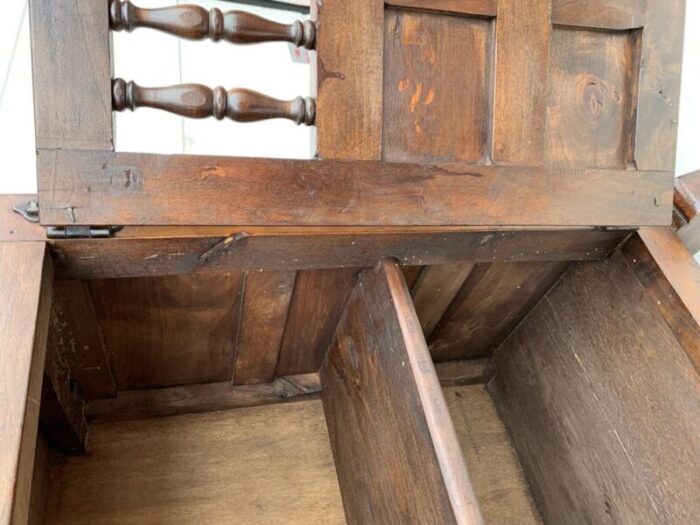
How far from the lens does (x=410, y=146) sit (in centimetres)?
65

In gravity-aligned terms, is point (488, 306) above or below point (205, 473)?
above

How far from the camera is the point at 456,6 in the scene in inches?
25.5

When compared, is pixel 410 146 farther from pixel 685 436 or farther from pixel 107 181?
pixel 685 436

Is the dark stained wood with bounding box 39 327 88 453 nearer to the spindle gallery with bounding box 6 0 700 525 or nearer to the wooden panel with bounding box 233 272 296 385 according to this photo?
the spindle gallery with bounding box 6 0 700 525

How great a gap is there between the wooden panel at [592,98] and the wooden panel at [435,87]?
0.31 feet

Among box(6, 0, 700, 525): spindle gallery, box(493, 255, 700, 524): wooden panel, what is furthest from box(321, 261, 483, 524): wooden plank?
box(493, 255, 700, 524): wooden panel

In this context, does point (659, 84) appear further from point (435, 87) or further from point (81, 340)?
point (81, 340)

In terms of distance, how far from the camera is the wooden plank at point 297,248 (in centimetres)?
60

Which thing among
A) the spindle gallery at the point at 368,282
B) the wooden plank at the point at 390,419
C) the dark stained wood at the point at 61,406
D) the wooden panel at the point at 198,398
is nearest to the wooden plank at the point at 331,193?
the spindle gallery at the point at 368,282

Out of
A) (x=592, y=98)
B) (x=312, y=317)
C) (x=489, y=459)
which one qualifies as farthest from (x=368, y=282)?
(x=489, y=459)

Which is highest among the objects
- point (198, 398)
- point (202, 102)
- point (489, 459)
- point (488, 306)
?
point (202, 102)

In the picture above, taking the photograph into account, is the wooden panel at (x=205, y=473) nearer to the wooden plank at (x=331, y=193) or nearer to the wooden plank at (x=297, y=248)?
the wooden plank at (x=297, y=248)

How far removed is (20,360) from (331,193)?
13.1 inches

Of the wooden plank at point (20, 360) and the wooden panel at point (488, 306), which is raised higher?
the wooden plank at point (20, 360)
